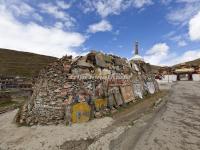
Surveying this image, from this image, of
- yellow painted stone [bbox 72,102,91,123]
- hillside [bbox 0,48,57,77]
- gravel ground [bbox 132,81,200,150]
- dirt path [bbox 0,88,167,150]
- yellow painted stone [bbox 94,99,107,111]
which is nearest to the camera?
gravel ground [bbox 132,81,200,150]

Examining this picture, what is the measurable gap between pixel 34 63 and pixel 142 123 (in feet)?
203

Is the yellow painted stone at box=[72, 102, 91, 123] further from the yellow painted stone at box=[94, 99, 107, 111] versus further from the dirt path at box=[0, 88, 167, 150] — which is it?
the yellow painted stone at box=[94, 99, 107, 111]

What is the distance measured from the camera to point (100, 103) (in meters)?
12.8

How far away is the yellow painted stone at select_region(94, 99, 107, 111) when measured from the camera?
40.7 ft

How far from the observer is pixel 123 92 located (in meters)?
15.9

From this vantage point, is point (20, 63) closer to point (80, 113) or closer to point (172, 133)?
point (80, 113)

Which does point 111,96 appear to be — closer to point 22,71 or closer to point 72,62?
point 72,62

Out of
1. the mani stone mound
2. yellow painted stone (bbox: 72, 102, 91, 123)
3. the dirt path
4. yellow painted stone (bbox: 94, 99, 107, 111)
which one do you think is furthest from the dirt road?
the mani stone mound

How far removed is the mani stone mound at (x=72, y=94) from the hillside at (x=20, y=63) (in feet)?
137

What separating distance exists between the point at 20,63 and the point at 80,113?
58.6m

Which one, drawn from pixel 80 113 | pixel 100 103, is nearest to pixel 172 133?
pixel 80 113

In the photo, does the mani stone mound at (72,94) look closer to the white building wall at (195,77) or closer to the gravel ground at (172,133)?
the gravel ground at (172,133)

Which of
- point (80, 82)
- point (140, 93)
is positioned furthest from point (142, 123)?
point (140, 93)

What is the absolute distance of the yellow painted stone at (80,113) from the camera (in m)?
11.2
